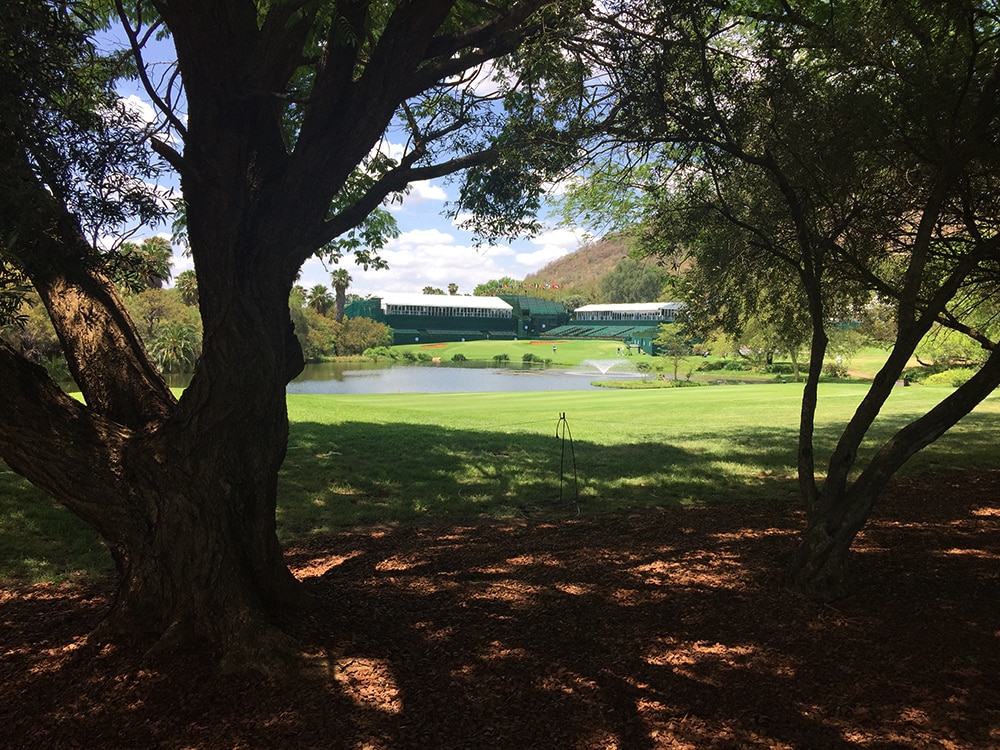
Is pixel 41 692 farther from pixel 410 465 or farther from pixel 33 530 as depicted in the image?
pixel 410 465

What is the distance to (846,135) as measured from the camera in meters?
5.23

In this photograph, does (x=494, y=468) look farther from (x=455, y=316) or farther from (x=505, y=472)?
(x=455, y=316)

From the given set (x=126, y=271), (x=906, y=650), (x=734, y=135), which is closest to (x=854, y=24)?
(x=734, y=135)

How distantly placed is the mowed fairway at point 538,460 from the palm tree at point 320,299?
64.3 m

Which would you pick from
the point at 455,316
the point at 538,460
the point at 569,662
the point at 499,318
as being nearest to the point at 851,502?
the point at 569,662

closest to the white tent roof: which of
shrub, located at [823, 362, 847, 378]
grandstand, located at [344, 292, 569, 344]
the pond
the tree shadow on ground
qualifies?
grandstand, located at [344, 292, 569, 344]

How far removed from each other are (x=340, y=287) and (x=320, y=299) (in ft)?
9.85

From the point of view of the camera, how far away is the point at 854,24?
573 cm

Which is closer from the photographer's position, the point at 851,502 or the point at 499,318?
the point at 851,502

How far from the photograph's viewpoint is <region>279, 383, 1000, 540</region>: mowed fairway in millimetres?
7996

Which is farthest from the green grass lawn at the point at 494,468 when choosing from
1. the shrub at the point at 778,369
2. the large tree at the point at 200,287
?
the shrub at the point at 778,369

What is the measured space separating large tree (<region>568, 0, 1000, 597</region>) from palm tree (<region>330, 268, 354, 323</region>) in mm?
73462

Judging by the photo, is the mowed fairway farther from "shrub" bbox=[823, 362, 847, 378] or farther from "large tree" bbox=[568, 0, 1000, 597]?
"shrub" bbox=[823, 362, 847, 378]

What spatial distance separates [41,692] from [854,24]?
309 inches
